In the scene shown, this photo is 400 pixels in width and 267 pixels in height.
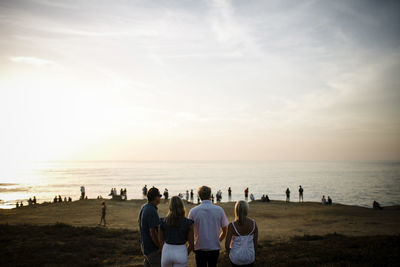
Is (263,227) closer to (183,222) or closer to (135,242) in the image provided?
(135,242)

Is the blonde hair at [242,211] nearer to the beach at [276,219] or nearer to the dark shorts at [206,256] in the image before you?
the dark shorts at [206,256]

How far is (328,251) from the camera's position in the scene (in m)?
A: 11.1

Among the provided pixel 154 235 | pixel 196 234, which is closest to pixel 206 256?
pixel 196 234

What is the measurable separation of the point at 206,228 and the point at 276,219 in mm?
22684

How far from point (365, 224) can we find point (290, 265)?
637 inches

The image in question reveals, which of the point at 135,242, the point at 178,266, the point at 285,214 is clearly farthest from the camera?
the point at 285,214

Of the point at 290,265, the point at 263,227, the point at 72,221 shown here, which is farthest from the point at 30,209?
the point at 290,265

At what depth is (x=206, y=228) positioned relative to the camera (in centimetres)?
499

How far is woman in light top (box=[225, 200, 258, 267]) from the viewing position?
4.80 meters

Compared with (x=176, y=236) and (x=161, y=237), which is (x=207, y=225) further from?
(x=161, y=237)

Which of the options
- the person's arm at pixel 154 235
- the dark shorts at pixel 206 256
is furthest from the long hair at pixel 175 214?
the dark shorts at pixel 206 256

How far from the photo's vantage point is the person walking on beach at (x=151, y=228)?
5145 millimetres

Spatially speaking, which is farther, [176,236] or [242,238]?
[242,238]

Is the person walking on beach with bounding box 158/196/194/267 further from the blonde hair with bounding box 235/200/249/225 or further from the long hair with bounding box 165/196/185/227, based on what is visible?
the blonde hair with bounding box 235/200/249/225
